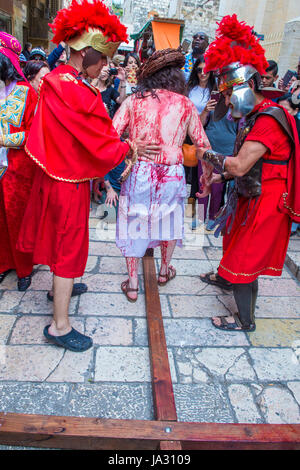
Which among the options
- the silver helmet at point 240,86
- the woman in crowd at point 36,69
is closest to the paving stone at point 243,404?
the silver helmet at point 240,86

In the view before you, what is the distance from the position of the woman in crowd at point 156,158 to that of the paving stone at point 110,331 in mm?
326

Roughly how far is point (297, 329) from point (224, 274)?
0.88 metres

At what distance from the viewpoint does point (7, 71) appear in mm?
2613

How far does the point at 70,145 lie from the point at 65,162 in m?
0.11

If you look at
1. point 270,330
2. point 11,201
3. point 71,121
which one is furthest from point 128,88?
point 270,330

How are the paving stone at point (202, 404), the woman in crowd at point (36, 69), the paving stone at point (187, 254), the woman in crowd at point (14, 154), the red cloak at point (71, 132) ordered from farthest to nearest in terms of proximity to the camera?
the paving stone at point (187, 254) → the woman in crowd at point (36, 69) → the woman in crowd at point (14, 154) → the paving stone at point (202, 404) → the red cloak at point (71, 132)

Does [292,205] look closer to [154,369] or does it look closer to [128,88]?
[154,369]

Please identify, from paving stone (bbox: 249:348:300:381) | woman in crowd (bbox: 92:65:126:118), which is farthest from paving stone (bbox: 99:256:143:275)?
woman in crowd (bbox: 92:65:126:118)

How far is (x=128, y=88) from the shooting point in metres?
4.98

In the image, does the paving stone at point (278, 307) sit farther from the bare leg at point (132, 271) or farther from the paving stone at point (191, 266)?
the bare leg at point (132, 271)

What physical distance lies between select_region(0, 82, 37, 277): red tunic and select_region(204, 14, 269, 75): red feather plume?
1.43 meters

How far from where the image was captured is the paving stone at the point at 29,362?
2242mm

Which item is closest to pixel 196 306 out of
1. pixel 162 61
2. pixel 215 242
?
pixel 215 242

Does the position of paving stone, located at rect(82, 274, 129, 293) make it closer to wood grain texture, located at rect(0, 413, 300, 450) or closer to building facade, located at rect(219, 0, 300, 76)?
wood grain texture, located at rect(0, 413, 300, 450)
